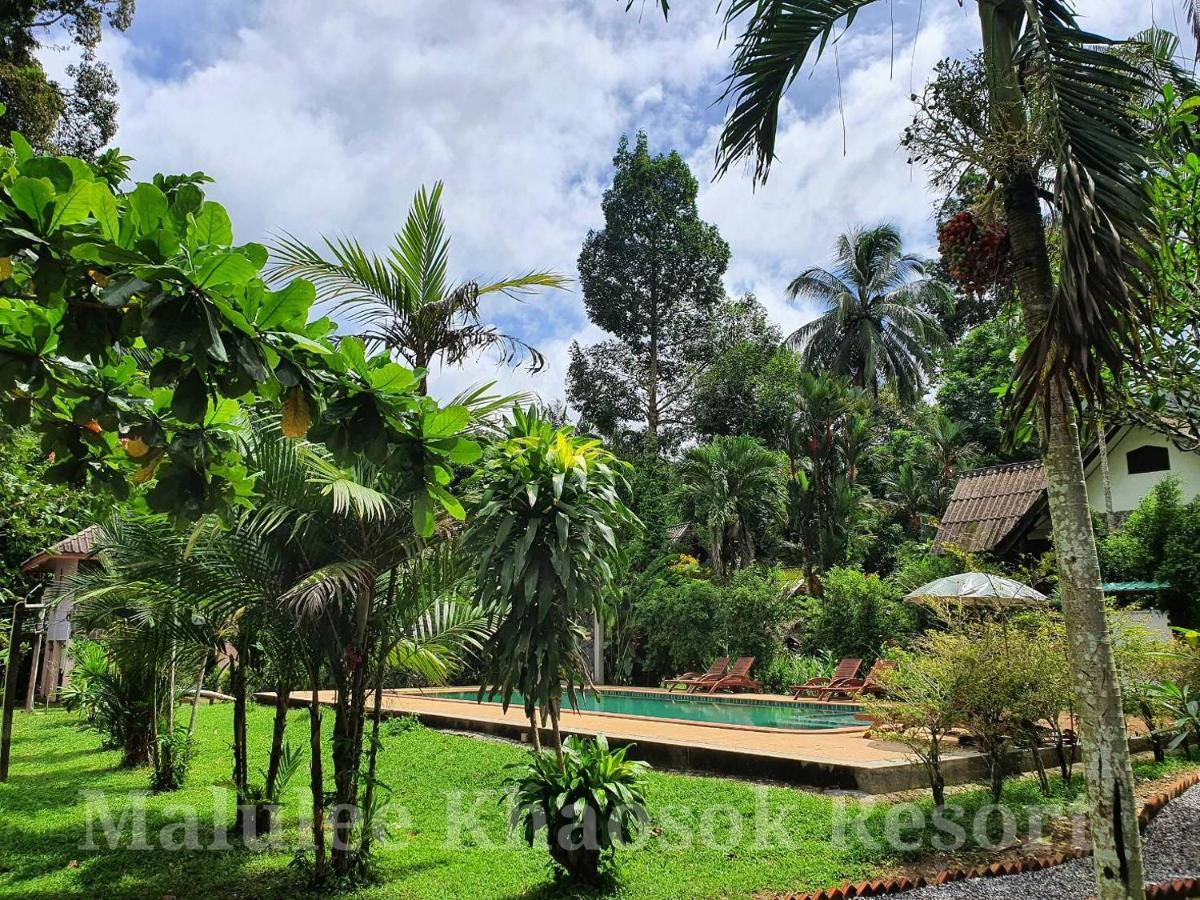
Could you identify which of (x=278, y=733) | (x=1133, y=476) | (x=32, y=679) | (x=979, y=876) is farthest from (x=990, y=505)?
(x=32, y=679)

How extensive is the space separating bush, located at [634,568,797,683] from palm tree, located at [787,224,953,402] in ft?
32.3

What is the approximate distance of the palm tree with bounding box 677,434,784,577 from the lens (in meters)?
22.4

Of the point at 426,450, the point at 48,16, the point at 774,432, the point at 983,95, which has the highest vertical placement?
the point at 48,16

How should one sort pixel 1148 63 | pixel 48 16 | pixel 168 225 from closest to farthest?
pixel 168 225
pixel 1148 63
pixel 48 16

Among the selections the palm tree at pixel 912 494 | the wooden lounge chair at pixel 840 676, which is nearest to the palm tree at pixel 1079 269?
the wooden lounge chair at pixel 840 676

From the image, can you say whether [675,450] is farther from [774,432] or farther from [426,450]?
[426,450]

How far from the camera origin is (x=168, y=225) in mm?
2004

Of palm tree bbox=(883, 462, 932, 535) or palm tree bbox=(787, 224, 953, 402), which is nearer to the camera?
palm tree bbox=(787, 224, 953, 402)

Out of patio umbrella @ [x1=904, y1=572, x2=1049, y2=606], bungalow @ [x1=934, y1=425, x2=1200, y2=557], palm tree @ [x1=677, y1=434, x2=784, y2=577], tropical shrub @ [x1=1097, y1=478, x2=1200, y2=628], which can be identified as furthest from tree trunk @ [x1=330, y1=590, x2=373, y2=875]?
palm tree @ [x1=677, y1=434, x2=784, y2=577]

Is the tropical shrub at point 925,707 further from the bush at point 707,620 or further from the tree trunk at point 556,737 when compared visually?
the bush at point 707,620

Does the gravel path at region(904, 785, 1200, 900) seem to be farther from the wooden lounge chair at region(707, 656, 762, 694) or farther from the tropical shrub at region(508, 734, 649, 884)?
the wooden lounge chair at region(707, 656, 762, 694)

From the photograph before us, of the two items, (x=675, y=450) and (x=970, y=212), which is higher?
(x=675, y=450)

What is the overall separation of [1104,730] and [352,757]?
4.21 metres

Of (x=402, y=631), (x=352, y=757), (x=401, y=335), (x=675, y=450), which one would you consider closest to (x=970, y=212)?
(x=401, y=335)
